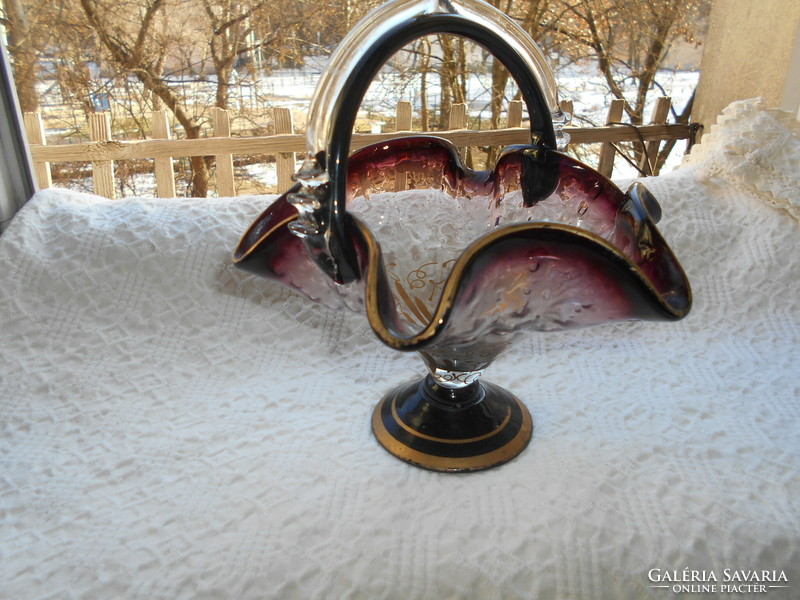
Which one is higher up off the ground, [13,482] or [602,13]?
[602,13]

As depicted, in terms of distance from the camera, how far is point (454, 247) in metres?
0.59

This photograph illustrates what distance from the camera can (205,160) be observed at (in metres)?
1.64

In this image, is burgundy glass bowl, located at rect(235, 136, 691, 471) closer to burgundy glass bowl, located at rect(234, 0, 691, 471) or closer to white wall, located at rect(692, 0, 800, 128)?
burgundy glass bowl, located at rect(234, 0, 691, 471)

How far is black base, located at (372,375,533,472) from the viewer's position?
0.48 meters

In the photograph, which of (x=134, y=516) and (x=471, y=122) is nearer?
(x=134, y=516)

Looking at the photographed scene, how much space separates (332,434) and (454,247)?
200 millimetres

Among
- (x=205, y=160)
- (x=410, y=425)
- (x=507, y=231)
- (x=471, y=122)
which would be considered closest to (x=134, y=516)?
(x=410, y=425)

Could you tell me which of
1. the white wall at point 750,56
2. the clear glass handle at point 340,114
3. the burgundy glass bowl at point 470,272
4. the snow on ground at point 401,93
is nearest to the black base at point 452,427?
the burgundy glass bowl at point 470,272

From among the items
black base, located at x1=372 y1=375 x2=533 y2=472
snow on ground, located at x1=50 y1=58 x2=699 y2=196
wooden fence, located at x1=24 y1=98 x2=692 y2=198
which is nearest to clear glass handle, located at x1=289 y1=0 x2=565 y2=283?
black base, located at x1=372 y1=375 x2=533 y2=472

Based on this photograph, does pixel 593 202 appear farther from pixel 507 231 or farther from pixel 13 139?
pixel 13 139

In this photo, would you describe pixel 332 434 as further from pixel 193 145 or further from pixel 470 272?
Result: pixel 193 145

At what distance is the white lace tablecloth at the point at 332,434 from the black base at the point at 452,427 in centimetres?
1

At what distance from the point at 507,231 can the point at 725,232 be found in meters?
0.52

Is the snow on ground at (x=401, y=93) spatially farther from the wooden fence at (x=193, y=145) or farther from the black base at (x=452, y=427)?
the black base at (x=452, y=427)
